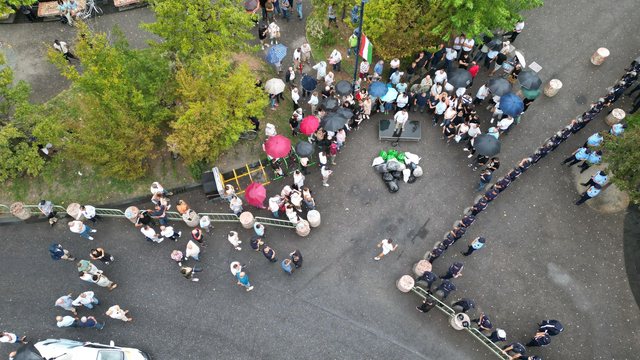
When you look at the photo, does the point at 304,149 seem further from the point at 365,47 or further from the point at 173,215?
the point at 173,215

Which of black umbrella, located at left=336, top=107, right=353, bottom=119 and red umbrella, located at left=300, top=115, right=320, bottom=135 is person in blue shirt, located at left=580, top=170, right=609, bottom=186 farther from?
red umbrella, located at left=300, top=115, right=320, bottom=135

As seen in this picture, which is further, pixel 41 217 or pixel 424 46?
pixel 424 46

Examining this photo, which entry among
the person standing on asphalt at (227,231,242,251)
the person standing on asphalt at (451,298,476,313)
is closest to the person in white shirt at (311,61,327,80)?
the person standing on asphalt at (227,231,242,251)

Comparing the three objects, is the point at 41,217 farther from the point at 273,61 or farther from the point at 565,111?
the point at 565,111

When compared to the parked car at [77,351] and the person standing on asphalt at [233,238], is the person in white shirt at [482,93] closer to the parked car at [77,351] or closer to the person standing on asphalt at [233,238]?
the person standing on asphalt at [233,238]

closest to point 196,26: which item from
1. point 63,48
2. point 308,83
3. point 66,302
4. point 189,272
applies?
point 308,83

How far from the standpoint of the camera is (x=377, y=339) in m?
16.9

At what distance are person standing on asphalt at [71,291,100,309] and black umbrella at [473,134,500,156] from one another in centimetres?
1571

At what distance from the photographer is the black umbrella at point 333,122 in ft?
61.1

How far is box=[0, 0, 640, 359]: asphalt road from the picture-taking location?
667 inches

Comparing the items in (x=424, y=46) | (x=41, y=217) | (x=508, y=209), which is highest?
(x=424, y=46)

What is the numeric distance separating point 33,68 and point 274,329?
17521 mm

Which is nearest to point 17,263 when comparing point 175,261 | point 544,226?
point 175,261

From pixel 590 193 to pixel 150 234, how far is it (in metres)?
17.3
